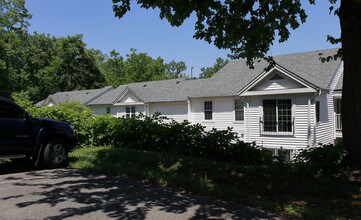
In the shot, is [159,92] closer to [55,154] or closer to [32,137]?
[55,154]

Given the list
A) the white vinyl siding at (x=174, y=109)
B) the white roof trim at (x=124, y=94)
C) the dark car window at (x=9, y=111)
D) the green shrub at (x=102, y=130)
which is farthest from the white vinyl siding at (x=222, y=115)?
the dark car window at (x=9, y=111)

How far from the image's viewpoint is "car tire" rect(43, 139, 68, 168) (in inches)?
359

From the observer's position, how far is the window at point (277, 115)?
21.2 m

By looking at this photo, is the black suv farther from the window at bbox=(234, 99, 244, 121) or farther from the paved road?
the window at bbox=(234, 99, 244, 121)

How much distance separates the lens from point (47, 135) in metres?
9.16

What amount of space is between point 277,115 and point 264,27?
13.2 meters

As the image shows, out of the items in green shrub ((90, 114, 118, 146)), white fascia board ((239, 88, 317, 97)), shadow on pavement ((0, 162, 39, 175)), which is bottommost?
shadow on pavement ((0, 162, 39, 175))

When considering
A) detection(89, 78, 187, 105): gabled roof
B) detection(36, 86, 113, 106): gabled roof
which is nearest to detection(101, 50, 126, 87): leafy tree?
detection(36, 86, 113, 106): gabled roof

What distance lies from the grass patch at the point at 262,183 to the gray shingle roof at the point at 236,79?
13.9m

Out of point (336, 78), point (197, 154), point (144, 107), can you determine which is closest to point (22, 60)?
point (144, 107)

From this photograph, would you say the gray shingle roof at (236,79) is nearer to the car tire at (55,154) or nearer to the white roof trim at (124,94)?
the white roof trim at (124,94)

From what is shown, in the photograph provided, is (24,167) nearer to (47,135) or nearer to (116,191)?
(47,135)

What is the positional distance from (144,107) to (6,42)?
1682 centimetres

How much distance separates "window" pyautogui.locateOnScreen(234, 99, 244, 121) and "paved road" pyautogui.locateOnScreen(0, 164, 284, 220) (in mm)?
18304
